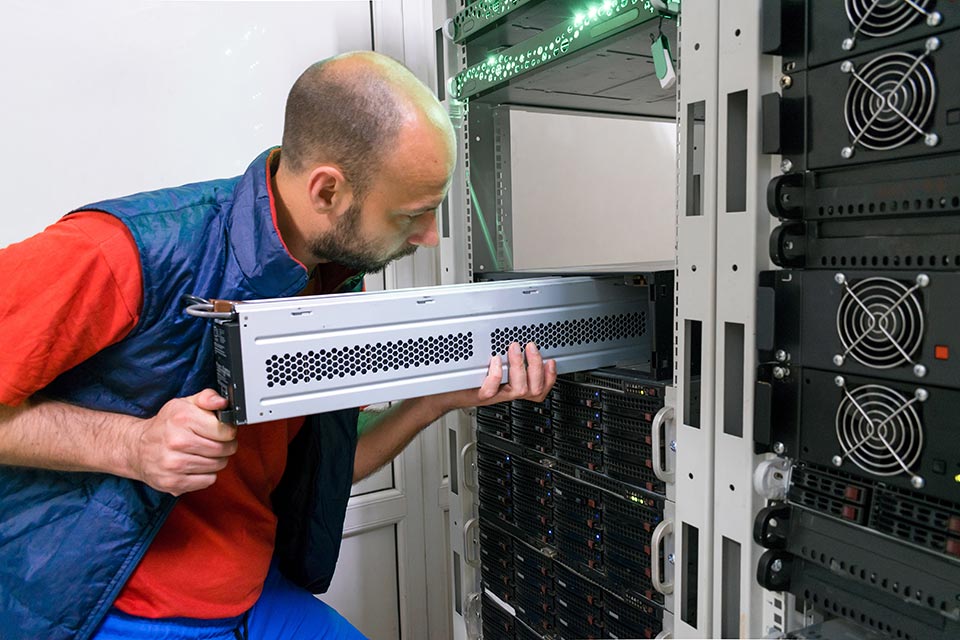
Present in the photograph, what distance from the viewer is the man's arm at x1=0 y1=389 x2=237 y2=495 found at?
1064mm

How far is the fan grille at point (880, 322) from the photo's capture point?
2.88 feet

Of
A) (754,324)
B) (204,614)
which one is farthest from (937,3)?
(204,614)

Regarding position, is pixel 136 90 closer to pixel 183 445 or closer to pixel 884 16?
pixel 183 445

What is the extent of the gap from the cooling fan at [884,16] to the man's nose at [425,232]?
77cm

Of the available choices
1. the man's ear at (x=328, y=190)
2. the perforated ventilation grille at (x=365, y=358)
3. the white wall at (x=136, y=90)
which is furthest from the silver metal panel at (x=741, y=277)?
the white wall at (x=136, y=90)

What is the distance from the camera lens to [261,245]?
1177 millimetres

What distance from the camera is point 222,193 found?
130 cm

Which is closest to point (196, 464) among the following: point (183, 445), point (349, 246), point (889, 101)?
point (183, 445)

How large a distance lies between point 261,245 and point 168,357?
0.86 feet

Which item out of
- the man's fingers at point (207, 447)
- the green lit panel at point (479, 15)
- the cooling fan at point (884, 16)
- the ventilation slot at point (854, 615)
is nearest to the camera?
the cooling fan at point (884, 16)

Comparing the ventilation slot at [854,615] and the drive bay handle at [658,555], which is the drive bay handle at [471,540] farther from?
the ventilation slot at [854,615]

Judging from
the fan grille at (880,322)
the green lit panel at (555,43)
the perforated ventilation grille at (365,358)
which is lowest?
the perforated ventilation grille at (365,358)

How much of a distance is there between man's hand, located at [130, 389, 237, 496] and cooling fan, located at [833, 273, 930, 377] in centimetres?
93

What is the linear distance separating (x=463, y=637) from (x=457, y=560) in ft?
0.74
